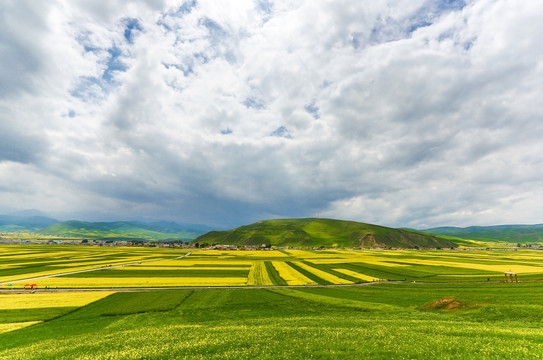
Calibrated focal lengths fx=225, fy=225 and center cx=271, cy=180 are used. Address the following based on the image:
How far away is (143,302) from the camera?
5162 centimetres

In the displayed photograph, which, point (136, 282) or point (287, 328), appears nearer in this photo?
point (287, 328)

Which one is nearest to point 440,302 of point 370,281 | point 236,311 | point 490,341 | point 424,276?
point 490,341

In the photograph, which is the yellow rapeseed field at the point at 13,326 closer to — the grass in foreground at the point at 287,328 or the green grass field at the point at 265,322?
the green grass field at the point at 265,322

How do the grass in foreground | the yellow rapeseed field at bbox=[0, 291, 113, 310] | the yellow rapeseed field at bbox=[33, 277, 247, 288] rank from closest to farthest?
the grass in foreground, the yellow rapeseed field at bbox=[0, 291, 113, 310], the yellow rapeseed field at bbox=[33, 277, 247, 288]

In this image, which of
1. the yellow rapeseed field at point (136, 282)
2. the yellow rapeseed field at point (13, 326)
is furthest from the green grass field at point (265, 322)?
the yellow rapeseed field at point (136, 282)

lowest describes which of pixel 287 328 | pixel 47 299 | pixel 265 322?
pixel 47 299

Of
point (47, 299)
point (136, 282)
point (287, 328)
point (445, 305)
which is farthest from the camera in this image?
point (136, 282)

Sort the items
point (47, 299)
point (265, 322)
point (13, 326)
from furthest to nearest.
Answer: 1. point (47, 299)
2. point (13, 326)
3. point (265, 322)

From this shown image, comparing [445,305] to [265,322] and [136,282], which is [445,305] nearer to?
[265,322]

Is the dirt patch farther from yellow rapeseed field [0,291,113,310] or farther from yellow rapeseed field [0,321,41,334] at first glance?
yellow rapeseed field [0,291,113,310]

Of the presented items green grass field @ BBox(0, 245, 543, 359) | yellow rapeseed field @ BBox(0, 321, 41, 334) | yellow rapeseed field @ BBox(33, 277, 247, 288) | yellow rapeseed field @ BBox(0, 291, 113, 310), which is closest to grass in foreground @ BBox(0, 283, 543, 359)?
green grass field @ BBox(0, 245, 543, 359)

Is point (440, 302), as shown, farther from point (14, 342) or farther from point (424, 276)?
point (14, 342)

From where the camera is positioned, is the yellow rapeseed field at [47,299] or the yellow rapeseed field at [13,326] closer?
the yellow rapeseed field at [13,326]

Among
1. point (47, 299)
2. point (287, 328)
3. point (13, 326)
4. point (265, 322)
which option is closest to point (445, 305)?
point (287, 328)
